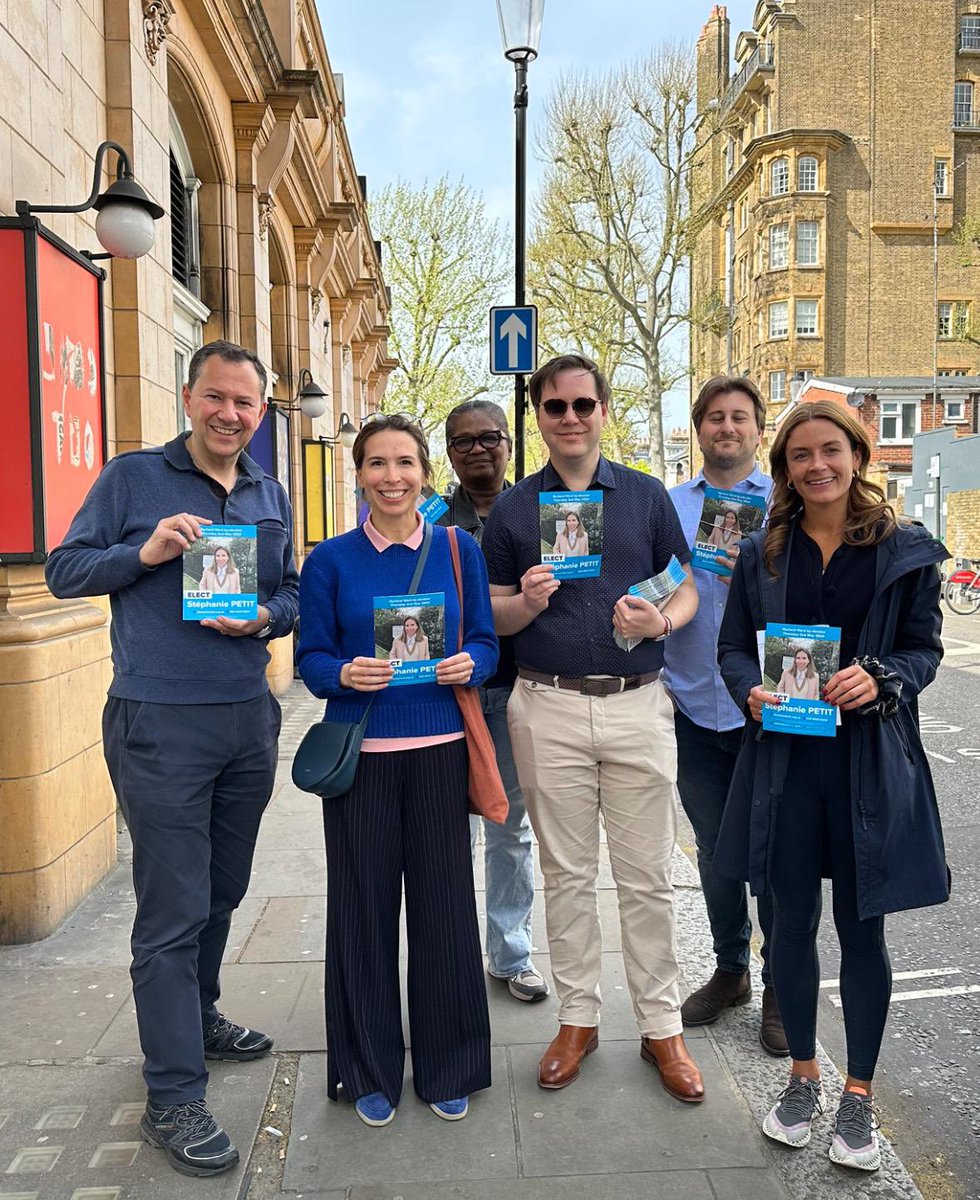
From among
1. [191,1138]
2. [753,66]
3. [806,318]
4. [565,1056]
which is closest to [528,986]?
[565,1056]

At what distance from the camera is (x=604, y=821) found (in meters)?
3.27

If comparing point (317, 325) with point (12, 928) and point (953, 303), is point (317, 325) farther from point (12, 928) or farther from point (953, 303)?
point (953, 303)

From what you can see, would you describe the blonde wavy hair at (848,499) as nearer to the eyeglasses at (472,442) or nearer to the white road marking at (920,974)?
the eyeglasses at (472,442)

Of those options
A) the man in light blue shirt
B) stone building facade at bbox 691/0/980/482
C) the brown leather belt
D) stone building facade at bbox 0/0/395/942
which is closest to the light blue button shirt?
the man in light blue shirt

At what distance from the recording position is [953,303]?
4788cm

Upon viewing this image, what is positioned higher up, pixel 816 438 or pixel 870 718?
pixel 816 438

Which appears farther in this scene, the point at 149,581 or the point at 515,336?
the point at 515,336

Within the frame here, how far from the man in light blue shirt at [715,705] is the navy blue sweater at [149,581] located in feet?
5.19

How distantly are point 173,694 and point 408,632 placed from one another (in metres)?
0.72

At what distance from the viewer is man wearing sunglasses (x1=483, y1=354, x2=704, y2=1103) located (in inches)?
127

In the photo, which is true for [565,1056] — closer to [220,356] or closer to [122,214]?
[220,356]

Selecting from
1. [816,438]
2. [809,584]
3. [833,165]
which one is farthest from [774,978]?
[833,165]

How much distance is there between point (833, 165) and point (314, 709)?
45610 millimetres

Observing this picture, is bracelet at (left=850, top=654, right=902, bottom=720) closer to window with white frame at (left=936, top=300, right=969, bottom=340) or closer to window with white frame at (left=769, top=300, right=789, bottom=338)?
window with white frame at (left=769, top=300, right=789, bottom=338)
